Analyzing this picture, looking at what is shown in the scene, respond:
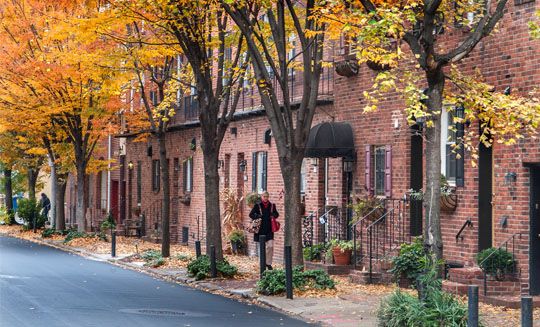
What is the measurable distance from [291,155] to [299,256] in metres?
1.92

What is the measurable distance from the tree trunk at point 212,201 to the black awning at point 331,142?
2.20 m

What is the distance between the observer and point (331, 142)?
2562 centimetres

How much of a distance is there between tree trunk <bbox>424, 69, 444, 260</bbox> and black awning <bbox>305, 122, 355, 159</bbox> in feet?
34.0

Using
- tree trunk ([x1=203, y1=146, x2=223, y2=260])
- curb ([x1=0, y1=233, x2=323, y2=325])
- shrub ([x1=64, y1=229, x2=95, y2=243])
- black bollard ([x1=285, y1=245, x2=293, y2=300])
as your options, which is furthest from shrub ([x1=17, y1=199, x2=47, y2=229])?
black bollard ([x1=285, y1=245, x2=293, y2=300])

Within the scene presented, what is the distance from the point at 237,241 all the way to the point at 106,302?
14.3m

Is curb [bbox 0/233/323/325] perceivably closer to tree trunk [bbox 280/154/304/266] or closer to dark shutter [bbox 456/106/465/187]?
tree trunk [bbox 280/154/304/266]

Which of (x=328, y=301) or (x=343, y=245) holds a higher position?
(x=343, y=245)

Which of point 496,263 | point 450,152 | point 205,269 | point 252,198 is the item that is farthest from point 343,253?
point 252,198

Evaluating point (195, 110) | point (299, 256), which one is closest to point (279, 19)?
point (299, 256)

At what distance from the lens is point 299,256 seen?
21.1 meters

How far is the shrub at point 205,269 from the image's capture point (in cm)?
2428

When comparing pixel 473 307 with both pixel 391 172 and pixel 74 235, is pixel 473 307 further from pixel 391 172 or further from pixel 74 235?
pixel 74 235

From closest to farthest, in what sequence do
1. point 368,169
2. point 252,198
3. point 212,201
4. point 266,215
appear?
point 368,169
point 212,201
point 266,215
point 252,198

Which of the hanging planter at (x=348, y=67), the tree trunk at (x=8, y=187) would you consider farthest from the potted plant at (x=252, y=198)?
the tree trunk at (x=8, y=187)
